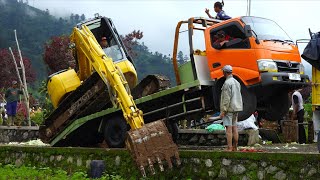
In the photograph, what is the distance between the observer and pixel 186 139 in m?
15.4

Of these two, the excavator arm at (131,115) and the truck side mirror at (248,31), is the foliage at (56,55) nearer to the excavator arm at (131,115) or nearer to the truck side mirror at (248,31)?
the excavator arm at (131,115)

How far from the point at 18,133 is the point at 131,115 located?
1111 centimetres

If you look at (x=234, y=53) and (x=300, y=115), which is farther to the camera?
(x=300, y=115)

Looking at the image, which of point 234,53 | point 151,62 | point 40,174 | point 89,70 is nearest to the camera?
point 40,174

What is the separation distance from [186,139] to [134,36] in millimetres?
26206

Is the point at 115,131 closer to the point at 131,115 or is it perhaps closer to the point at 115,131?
the point at 115,131

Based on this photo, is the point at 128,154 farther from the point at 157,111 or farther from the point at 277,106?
the point at 277,106

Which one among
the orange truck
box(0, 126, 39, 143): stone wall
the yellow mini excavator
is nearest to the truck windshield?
the orange truck

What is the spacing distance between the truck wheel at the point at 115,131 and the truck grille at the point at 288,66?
144 inches

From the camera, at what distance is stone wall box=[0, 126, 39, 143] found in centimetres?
1975

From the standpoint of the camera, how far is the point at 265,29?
1195cm

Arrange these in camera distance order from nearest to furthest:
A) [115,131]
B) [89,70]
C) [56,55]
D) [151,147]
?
[151,147] < [115,131] < [89,70] < [56,55]

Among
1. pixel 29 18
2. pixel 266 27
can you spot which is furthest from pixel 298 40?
pixel 29 18

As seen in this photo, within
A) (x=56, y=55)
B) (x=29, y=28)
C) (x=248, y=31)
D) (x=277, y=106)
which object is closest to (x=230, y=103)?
(x=248, y=31)
